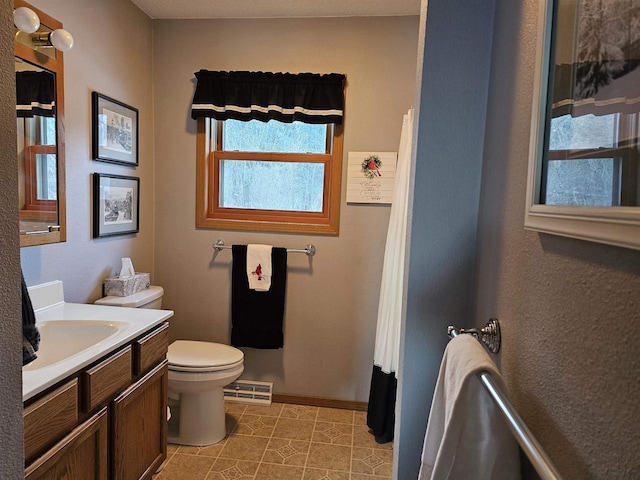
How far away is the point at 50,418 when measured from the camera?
1.23 meters

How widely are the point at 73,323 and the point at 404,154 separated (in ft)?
5.79

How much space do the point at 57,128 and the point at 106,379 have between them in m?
1.09

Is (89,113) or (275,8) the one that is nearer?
(89,113)

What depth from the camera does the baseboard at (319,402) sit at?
9.14ft

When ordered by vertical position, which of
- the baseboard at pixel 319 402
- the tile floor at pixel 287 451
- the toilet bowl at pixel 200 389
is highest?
the toilet bowl at pixel 200 389

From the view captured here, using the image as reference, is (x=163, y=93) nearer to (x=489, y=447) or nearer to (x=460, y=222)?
(x=460, y=222)

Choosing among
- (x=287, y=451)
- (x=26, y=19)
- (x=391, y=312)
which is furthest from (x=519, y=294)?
(x=287, y=451)

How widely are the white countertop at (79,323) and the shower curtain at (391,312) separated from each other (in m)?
1.16

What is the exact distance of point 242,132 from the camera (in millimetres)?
2828

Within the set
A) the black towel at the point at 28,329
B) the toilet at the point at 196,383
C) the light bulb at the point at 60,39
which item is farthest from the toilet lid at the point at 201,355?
the light bulb at the point at 60,39

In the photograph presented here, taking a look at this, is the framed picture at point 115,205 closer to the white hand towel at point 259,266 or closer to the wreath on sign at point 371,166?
the white hand towel at point 259,266

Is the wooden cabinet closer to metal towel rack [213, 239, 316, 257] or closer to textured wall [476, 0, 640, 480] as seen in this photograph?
metal towel rack [213, 239, 316, 257]

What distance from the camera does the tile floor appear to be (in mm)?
2127

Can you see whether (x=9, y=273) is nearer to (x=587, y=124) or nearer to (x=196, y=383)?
(x=587, y=124)
